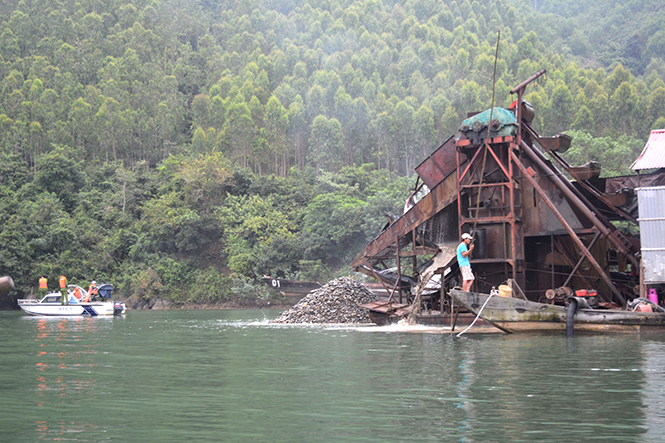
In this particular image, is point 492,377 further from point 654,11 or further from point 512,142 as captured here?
point 654,11

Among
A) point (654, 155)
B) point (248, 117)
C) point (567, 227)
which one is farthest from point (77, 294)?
point (248, 117)

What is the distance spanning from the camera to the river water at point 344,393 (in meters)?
6.70

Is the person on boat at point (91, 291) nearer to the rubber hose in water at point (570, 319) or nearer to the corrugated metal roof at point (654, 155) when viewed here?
the rubber hose in water at point (570, 319)

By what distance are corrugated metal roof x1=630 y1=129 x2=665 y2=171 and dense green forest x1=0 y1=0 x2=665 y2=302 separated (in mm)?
6412

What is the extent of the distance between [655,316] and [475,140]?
774 centimetres

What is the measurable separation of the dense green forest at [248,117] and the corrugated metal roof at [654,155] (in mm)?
6412

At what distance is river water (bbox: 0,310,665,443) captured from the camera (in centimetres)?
670

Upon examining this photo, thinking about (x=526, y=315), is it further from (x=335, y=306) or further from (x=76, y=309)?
(x=76, y=309)

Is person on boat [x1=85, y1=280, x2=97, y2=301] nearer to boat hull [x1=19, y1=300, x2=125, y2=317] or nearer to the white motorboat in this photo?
the white motorboat

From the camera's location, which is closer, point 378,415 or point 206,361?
point 378,415

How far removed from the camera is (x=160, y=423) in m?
7.20

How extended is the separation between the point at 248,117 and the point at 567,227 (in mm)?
71824

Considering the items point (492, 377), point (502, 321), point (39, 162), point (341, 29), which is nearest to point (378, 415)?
point (492, 377)

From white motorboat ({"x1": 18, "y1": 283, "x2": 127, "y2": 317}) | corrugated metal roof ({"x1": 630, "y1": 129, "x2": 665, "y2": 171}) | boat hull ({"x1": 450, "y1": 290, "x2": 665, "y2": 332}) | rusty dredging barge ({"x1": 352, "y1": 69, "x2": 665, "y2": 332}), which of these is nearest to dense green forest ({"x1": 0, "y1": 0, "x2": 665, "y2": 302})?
rusty dredging barge ({"x1": 352, "y1": 69, "x2": 665, "y2": 332})
